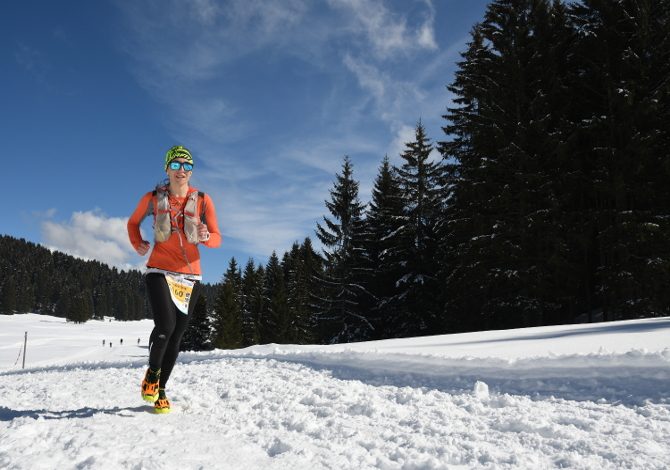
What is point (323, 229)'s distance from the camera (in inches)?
1189

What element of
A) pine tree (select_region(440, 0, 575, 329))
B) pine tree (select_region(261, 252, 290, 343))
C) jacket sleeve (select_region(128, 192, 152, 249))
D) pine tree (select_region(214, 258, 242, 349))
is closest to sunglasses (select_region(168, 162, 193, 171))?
jacket sleeve (select_region(128, 192, 152, 249))

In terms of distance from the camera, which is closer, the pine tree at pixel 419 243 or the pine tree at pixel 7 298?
the pine tree at pixel 419 243

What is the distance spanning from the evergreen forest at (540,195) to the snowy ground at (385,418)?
37.7ft

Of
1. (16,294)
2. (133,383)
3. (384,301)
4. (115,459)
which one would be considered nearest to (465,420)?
(115,459)

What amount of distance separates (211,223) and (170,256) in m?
0.54

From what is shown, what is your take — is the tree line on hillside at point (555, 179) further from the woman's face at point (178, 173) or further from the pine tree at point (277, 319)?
the pine tree at point (277, 319)

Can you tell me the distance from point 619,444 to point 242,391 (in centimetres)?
374

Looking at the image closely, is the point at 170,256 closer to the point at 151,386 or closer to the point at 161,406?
the point at 151,386

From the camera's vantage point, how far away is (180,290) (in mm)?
3951

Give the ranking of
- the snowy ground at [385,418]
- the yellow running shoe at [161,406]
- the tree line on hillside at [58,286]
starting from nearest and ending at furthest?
1. the snowy ground at [385,418]
2. the yellow running shoe at [161,406]
3. the tree line on hillside at [58,286]

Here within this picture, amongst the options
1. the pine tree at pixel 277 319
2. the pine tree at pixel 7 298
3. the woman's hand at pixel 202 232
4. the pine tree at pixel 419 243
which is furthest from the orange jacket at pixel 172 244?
the pine tree at pixel 7 298

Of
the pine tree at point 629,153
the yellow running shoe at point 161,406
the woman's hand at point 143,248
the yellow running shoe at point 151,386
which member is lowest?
the yellow running shoe at point 161,406

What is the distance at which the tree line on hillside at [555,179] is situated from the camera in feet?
51.1

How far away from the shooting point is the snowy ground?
2.63 metres
